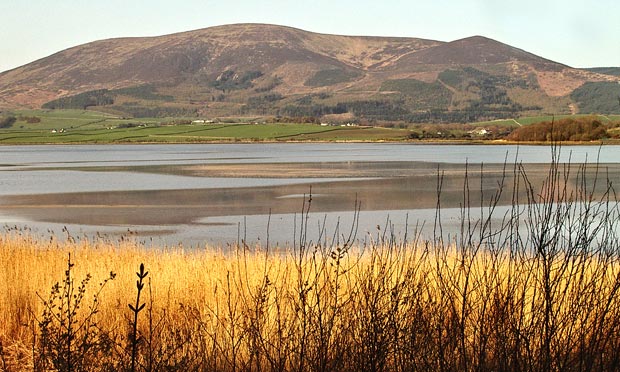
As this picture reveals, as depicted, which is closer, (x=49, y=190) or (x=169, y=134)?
(x=49, y=190)

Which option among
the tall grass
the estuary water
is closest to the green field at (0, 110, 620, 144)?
the estuary water

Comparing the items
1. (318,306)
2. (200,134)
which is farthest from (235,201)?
(200,134)

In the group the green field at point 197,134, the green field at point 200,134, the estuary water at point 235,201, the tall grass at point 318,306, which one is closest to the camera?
the tall grass at point 318,306

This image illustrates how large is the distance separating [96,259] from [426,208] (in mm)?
19008

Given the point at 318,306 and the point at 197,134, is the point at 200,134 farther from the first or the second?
the point at 318,306

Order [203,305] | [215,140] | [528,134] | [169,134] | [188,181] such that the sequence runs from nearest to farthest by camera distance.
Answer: [203,305]
[188,181]
[528,134]
[215,140]
[169,134]

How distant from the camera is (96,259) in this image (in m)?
14.0

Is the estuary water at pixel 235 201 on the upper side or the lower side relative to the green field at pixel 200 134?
upper

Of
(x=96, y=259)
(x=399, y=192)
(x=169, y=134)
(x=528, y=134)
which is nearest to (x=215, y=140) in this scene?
(x=169, y=134)

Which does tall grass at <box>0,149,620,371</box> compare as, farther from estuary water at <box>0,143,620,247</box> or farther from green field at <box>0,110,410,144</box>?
green field at <box>0,110,410,144</box>

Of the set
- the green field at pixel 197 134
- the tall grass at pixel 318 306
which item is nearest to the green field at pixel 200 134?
the green field at pixel 197 134

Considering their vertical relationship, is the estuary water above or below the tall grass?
below

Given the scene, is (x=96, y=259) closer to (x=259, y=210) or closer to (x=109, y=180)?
(x=259, y=210)

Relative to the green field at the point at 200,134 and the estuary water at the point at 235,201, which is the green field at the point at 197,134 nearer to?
the green field at the point at 200,134
